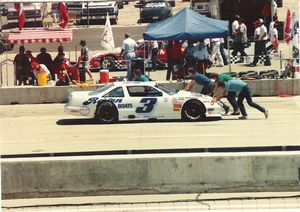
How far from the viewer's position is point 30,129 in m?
18.9

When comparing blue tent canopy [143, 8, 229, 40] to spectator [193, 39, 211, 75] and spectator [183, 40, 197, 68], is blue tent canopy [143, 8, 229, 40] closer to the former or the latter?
spectator [193, 39, 211, 75]

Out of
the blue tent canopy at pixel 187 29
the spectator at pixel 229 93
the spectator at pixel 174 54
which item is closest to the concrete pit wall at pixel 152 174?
the spectator at pixel 229 93

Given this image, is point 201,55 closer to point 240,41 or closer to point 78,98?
point 240,41

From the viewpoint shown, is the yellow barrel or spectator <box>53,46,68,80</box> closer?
the yellow barrel

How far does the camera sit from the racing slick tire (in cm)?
1895

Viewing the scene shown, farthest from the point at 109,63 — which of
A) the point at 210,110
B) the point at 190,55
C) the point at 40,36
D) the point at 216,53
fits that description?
the point at 210,110

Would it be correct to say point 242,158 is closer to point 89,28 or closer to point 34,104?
point 34,104

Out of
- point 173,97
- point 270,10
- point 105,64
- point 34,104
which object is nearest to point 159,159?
point 173,97

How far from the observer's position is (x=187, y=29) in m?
23.2

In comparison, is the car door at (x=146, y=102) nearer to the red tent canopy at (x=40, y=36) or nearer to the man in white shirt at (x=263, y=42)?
the man in white shirt at (x=263, y=42)

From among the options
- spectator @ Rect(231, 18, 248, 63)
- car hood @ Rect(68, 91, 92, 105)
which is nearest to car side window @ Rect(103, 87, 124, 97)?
car hood @ Rect(68, 91, 92, 105)

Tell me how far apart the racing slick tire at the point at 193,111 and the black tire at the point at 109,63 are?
434 inches

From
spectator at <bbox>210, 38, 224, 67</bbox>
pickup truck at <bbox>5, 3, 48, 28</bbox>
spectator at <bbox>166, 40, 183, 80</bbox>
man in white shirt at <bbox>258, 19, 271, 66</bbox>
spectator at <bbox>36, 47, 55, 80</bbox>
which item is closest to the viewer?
spectator at <bbox>166, 40, 183, 80</bbox>

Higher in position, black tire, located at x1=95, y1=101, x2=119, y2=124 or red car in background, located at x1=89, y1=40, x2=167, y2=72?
red car in background, located at x1=89, y1=40, x2=167, y2=72
